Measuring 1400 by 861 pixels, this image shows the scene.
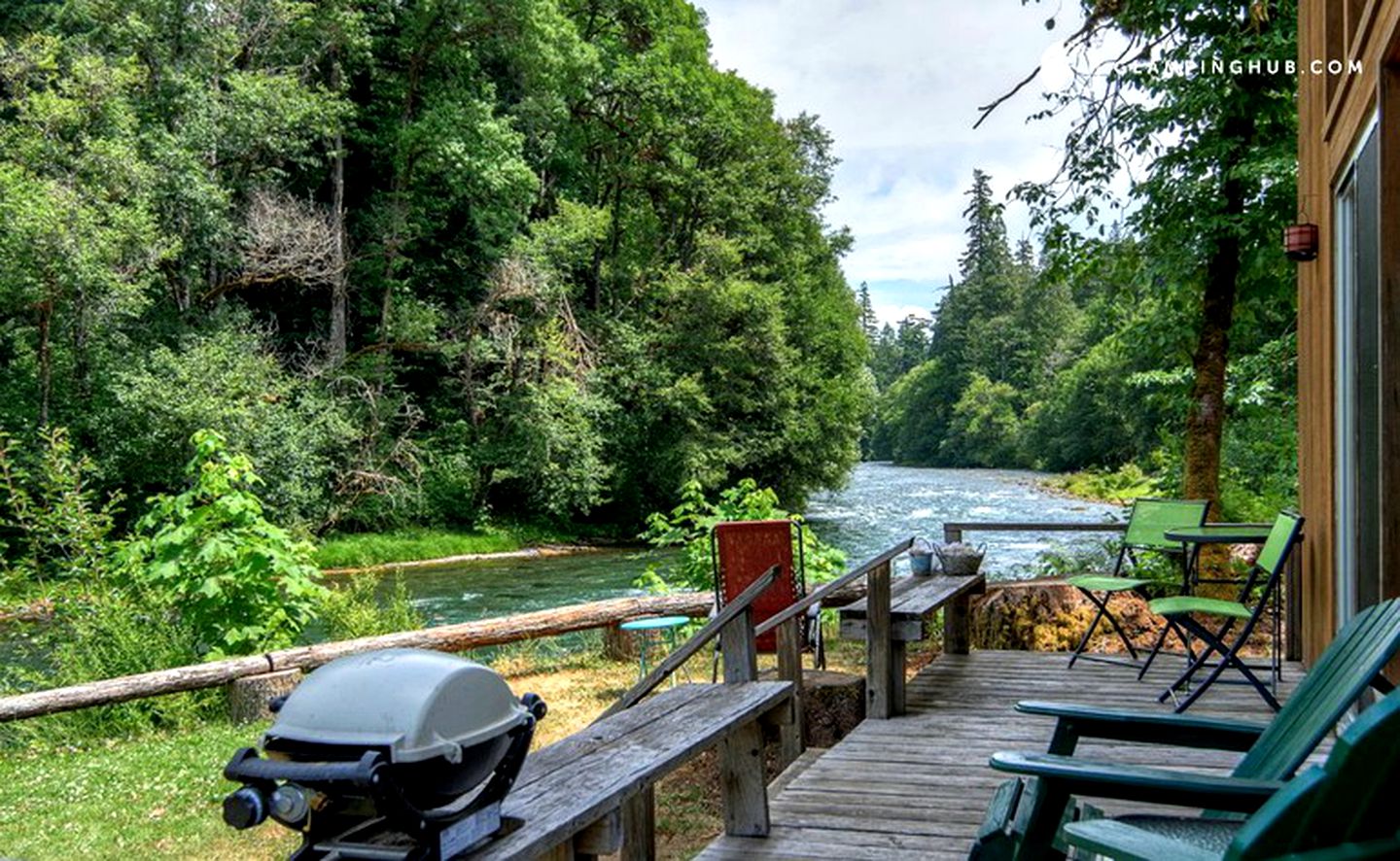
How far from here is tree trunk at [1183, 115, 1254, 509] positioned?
739cm

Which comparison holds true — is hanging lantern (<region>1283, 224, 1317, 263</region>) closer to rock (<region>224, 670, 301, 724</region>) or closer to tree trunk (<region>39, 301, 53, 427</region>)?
rock (<region>224, 670, 301, 724</region>)

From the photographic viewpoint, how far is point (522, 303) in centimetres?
2111

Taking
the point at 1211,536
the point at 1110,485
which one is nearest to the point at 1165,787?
the point at 1211,536

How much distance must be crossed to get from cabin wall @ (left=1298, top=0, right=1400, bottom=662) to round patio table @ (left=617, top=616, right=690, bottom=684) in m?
4.09

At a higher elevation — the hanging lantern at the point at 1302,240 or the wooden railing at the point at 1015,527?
the hanging lantern at the point at 1302,240

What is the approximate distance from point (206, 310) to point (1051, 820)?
18.9m

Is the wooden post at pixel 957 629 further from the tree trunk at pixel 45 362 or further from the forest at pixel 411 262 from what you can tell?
the tree trunk at pixel 45 362

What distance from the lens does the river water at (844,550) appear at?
1344cm

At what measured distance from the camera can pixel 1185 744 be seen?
217 centimetres

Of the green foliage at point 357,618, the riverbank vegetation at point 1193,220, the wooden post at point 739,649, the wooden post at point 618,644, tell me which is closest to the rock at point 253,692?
the green foliage at point 357,618

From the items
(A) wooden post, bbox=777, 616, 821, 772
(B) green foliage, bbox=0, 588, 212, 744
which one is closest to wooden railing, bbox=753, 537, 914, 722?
(A) wooden post, bbox=777, 616, 821, 772

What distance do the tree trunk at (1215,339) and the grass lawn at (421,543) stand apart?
1392 centimetres

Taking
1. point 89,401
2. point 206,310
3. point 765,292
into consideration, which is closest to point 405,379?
point 206,310

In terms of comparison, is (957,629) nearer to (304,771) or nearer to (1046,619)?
(1046,619)
